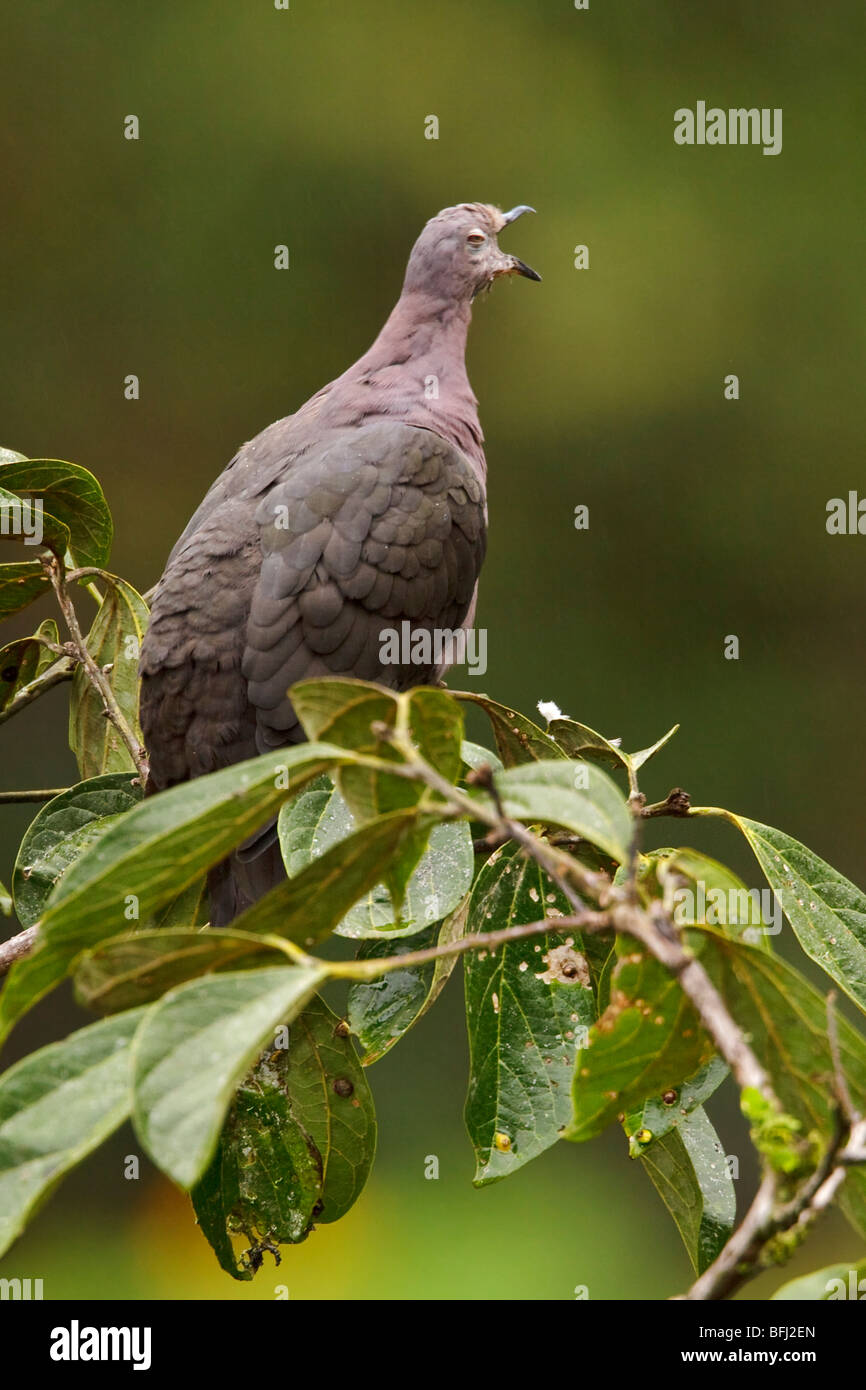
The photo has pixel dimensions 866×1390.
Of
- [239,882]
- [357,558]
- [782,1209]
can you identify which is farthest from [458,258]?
[782,1209]

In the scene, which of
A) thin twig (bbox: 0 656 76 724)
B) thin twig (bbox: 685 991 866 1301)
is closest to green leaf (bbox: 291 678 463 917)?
thin twig (bbox: 685 991 866 1301)

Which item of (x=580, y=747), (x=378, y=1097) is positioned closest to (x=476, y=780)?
(x=580, y=747)

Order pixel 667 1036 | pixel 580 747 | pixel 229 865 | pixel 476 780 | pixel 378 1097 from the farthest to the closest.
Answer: pixel 378 1097
pixel 229 865
pixel 580 747
pixel 667 1036
pixel 476 780

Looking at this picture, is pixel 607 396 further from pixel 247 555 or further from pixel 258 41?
pixel 247 555

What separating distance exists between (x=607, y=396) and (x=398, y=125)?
136cm

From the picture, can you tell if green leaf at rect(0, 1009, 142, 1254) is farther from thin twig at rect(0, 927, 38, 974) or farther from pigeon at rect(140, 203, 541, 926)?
pigeon at rect(140, 203, 541, 926)

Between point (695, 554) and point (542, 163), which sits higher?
point (542, 163)

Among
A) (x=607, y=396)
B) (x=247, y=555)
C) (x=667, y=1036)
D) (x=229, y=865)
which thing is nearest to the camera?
(x=667, y=1036)

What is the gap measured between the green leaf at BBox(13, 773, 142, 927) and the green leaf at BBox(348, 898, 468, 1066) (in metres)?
0.38

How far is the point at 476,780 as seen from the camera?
764mm

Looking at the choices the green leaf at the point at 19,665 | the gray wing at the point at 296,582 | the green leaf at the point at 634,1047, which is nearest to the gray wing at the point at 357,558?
the gray wing at the point at 296,582

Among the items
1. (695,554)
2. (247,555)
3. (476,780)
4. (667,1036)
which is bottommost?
(667,1036)

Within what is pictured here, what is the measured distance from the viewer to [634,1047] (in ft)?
3.02

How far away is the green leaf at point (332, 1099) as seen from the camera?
4.69 feet
